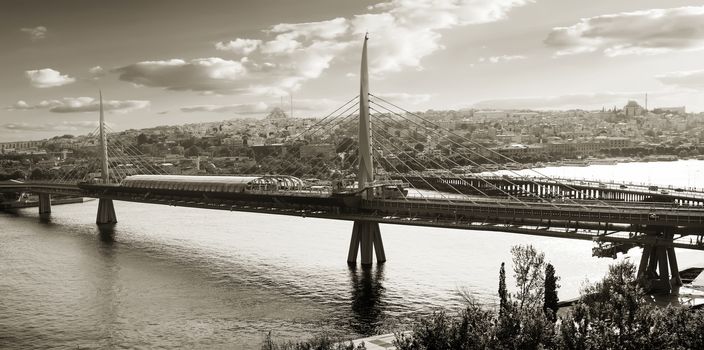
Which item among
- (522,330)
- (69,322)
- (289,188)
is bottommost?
(69,322)

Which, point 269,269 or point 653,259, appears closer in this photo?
point 653,259

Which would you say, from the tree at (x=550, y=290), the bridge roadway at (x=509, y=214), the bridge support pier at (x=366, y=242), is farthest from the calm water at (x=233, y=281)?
the tree at (x=550, y=290)

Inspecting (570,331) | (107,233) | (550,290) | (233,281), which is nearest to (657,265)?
(550,290)

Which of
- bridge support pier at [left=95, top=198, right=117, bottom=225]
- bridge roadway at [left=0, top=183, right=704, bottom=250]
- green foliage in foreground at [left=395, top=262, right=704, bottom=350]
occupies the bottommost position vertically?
green foliage in foreground at [left=395, top=262, right=704, bottom=350]

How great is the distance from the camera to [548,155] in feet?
538

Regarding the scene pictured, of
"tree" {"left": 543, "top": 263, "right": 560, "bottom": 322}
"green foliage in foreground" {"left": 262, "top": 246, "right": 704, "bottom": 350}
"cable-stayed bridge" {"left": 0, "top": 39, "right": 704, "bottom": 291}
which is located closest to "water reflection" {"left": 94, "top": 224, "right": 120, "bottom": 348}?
"cable-stayed bridge" {"left": 0, "top": 39, "right": 704, "bottom": 291}

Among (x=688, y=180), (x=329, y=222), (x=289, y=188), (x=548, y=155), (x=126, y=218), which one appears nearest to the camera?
(x=289, y=188)

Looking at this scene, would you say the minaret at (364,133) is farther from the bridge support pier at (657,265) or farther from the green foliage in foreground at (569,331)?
the green foliage in foreground at (569,331)

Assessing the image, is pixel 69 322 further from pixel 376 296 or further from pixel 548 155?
pixel 548 155

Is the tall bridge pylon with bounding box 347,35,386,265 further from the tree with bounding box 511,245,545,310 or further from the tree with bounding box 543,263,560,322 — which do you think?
the tree with bounding box 543,263,560,322

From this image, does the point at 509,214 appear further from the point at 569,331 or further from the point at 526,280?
the point at 569,331

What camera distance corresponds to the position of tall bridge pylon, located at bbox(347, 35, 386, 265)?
127 feet

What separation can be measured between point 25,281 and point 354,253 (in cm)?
1817

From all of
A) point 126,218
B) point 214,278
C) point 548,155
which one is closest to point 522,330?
point 214,278
